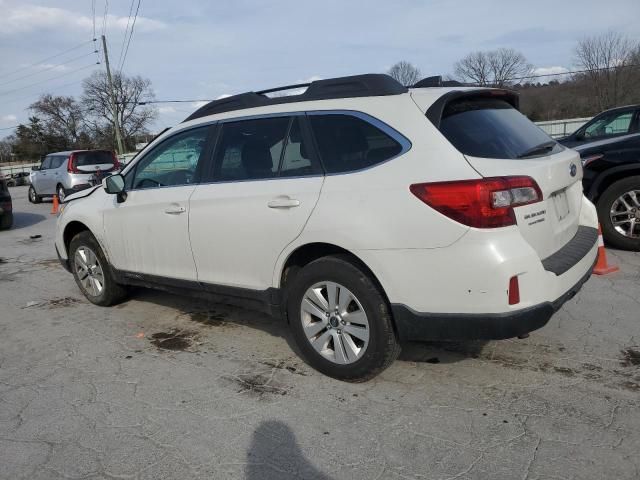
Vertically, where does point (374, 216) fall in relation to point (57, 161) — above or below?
below

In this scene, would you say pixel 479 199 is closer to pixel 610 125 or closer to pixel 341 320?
pixel 341 320

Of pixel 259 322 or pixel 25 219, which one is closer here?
pixel 259 322

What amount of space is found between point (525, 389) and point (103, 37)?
40005 mm

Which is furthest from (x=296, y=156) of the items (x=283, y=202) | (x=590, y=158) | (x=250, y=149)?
(x=590, y=158)

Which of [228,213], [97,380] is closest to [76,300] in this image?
[97,380]

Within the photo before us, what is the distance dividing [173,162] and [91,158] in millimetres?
14420

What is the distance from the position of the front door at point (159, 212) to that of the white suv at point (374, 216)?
0.07 ft

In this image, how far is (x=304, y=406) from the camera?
10.5 feet

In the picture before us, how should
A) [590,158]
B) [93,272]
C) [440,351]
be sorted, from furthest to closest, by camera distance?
[590,158] → [93,272] → [440,351]

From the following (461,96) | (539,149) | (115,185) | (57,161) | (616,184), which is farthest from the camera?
(57,161)

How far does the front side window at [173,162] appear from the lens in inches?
167

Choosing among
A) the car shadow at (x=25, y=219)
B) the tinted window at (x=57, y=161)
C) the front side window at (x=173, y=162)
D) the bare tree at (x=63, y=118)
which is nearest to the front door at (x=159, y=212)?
the front side window at (x=173, y=162)

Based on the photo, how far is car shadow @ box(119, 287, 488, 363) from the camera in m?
3.79

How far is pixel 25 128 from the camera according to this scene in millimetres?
80312
